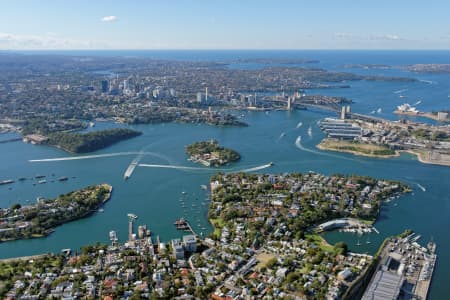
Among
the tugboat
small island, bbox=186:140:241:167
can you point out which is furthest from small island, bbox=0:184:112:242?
small island, bbox=186:140:241:167

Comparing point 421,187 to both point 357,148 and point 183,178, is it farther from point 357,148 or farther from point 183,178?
point 183,178

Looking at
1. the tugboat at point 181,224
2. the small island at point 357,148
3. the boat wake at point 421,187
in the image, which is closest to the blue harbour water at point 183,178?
the boat wake at point 421,187

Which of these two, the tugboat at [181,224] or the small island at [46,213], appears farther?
the tugboat at [181,224]

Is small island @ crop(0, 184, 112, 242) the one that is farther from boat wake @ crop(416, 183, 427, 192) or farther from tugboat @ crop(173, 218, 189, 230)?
boat wake @ crop(416, 183, 427, 192)

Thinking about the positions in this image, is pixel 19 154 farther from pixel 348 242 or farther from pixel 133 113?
pixel 348 242

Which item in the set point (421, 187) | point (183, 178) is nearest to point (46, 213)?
point (183, 178)

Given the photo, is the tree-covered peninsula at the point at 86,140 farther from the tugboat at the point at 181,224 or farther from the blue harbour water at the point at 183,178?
the tugboat at the point at 181,224
